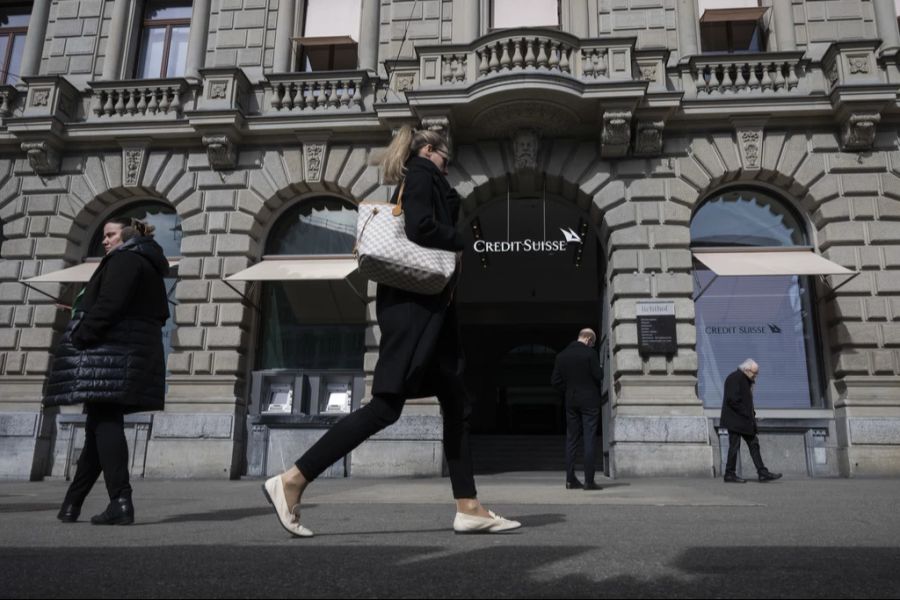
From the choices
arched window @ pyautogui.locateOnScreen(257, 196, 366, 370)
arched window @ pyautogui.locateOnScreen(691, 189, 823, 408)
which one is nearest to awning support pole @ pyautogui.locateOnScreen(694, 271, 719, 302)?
arched window @ pyautogui.locateOnScreen(691, 189, 823, 408)

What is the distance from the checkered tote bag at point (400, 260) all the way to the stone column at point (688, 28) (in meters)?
10.3

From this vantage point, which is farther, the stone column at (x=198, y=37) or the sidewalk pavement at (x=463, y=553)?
the stone column at (x=198, y=37)

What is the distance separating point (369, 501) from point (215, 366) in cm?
653

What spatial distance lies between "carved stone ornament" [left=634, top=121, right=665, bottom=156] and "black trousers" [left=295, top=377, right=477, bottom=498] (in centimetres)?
904

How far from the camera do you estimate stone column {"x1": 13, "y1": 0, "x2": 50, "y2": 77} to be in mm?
13742

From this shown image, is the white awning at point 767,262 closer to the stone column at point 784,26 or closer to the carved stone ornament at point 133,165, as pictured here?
the stone column at point 784,26

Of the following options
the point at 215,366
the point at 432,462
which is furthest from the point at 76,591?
the point at 215,366

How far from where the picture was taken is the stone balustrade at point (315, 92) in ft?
41.1

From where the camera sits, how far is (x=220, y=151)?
40.6 ft

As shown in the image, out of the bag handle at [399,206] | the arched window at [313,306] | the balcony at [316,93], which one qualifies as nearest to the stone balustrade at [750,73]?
the balcony at [316,93]

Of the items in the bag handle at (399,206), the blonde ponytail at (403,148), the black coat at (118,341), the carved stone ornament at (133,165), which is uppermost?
the carved stone ornament at (133,165)

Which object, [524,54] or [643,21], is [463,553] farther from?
[643,21]

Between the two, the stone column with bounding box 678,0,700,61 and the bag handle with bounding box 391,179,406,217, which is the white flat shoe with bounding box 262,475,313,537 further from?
the stone column with bounding box 678,0,700,61

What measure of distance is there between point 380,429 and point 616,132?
908 centimetres
